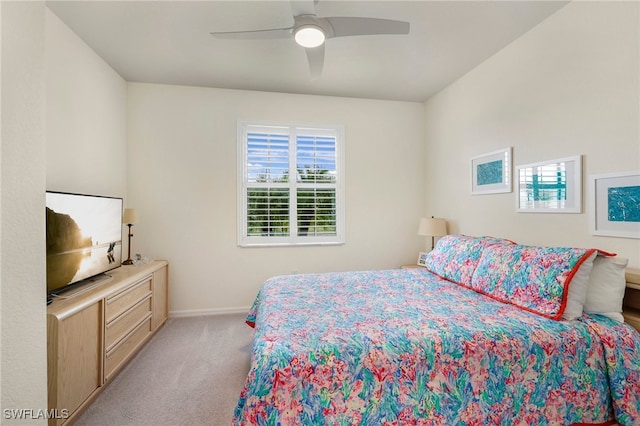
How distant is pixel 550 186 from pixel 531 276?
0.96 metres

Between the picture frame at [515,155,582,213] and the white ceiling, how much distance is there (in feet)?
3.98

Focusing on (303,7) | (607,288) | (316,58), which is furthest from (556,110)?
(303,7)

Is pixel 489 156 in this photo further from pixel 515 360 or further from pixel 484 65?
pixel 515 360

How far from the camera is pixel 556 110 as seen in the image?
2.34 m

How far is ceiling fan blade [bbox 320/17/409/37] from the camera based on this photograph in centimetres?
191

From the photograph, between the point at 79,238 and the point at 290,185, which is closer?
the point at 79,238

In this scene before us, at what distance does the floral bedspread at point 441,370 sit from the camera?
1.33 m

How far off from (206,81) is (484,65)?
122 inches

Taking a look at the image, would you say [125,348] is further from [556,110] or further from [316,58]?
[556,110]

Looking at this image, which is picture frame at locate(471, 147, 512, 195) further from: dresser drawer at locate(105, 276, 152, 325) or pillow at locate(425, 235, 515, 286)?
dresser drawer at locate(105, 276, 152, 325)

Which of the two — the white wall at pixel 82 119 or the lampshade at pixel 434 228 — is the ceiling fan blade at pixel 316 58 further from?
the lampshade at pixel 434 228

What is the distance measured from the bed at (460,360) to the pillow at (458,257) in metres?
0.42

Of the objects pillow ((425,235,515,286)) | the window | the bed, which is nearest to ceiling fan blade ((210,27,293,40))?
the window

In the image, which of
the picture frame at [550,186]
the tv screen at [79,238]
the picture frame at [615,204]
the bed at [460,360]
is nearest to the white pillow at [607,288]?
the bed at [460,360]
